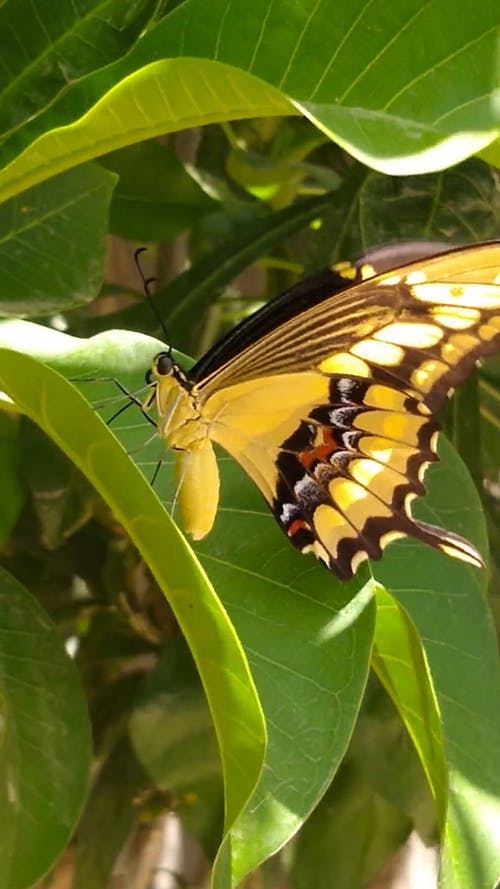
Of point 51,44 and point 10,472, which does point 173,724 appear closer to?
point 10,472

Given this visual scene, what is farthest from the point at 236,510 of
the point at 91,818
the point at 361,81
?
the point at 91,818

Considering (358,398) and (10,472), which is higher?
(10,472)

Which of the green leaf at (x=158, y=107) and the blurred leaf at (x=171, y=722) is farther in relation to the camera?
the blurred leaf at (x=171, y=722)

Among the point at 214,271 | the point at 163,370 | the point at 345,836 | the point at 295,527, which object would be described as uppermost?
the point at 214,271

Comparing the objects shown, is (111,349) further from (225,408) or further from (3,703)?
(3,703)

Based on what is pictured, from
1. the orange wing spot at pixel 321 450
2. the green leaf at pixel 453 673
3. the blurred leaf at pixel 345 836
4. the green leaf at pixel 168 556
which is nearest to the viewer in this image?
the green leaf at pixel 168 556

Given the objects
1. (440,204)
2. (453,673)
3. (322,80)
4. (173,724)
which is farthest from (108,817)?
(322,80)

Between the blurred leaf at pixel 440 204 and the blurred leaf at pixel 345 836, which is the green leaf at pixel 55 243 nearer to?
the blurred leaf at pixel 440 204

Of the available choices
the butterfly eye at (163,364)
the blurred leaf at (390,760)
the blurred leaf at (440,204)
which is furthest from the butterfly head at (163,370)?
the blurred leaf at (390,760)
